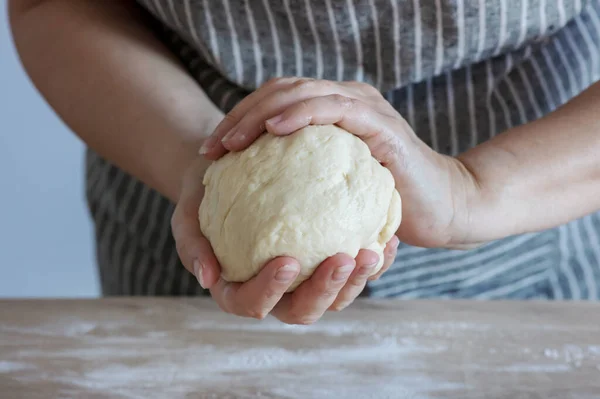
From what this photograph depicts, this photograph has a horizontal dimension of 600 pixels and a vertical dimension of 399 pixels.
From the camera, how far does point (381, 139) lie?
2.77 ft

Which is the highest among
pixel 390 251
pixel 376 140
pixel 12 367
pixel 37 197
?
pixel 376 140

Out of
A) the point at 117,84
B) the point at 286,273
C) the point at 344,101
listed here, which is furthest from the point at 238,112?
A: the point at 117,84

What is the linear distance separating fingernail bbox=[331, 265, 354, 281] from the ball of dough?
0.20 ft

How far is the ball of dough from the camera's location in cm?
78

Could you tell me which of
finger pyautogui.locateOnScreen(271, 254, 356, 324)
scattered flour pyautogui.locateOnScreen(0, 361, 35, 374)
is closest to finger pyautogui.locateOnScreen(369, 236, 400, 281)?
finger pyautogui.locateOnScreen(271, 254, 356, 324)

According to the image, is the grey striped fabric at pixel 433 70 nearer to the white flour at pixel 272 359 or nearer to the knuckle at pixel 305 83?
the white flour at pixel 272 359

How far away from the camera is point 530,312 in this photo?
1.17 meters

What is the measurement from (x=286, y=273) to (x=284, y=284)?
0.01 metres

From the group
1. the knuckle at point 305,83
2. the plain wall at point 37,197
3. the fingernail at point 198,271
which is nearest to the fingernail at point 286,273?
the fingernail at point 198,271

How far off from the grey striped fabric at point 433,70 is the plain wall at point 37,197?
0.94 metres

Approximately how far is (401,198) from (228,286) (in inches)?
9.8

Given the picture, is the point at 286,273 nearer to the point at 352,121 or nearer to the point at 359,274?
the point at 359,274

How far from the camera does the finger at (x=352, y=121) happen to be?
0.80 metres

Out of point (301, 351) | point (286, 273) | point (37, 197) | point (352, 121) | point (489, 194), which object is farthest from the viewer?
point (37, 197)
